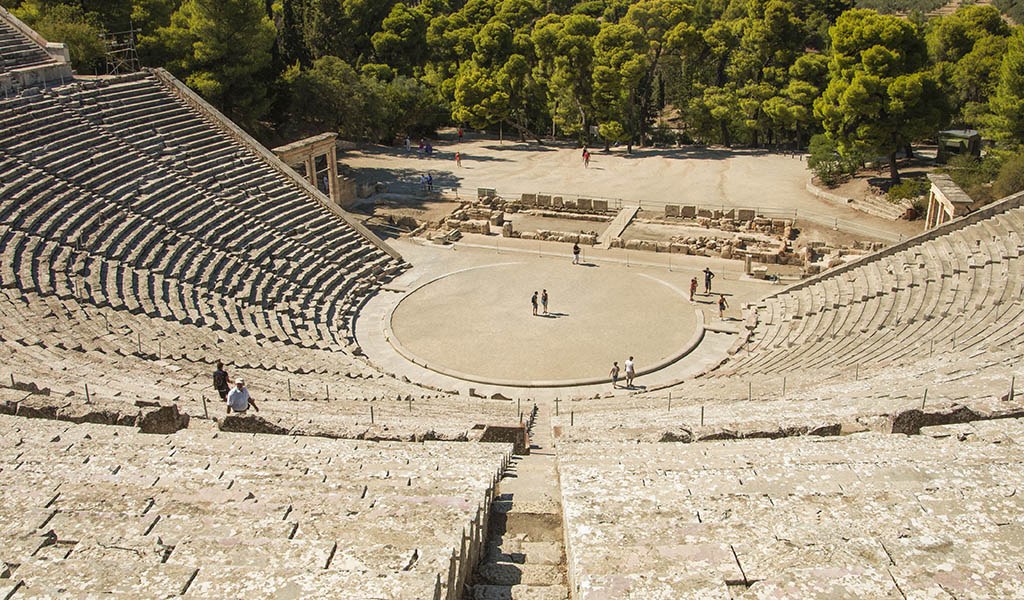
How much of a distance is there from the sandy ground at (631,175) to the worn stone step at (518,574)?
30245 mm

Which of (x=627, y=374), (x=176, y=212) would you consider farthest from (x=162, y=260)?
(x=627, y=374)

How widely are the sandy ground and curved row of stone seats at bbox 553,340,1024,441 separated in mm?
18853

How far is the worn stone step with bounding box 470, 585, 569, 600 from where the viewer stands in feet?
26.1

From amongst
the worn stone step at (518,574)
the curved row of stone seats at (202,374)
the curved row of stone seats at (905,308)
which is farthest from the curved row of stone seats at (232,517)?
the curved row of stone seats at (905,308)

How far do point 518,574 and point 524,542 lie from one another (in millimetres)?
791

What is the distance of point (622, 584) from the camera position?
282 inches

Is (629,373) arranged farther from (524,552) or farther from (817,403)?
(524,552)

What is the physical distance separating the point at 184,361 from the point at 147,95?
18.4 m

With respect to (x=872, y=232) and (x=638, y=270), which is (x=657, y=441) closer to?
(x=638, y=270)

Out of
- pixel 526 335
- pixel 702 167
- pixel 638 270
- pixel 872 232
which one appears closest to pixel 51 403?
pixel 526 335

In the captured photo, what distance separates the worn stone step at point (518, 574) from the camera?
8.33 m

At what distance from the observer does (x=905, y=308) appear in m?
22.5

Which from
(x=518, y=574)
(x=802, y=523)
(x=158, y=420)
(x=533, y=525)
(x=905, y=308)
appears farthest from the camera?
(x=905, y=308)

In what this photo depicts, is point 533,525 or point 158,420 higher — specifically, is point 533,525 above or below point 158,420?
below
